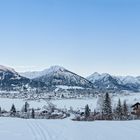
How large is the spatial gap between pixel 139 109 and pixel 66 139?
87929 mm

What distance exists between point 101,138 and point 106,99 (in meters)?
73.2

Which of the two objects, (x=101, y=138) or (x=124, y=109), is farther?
(x=124, y=109)

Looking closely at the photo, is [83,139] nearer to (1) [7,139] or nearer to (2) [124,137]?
(2) [124,137]

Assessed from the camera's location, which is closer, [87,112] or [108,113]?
[108,113]

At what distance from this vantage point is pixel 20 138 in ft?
64.6

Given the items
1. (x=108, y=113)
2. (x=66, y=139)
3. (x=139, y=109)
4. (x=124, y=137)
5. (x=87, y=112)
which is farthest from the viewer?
(x=87, y=112)

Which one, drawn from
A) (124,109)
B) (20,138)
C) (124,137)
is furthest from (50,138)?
(124,109)

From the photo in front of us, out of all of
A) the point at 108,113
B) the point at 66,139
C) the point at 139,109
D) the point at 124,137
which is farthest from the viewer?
the point at 139,109

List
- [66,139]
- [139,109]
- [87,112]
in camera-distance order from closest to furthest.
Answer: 1. [66,139]
2. [139,109]
3. [87,112]

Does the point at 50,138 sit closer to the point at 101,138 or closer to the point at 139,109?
the point at 101,138

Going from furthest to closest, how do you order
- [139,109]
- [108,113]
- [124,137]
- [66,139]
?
[139,109], [108,113], [124,137], [66,139]

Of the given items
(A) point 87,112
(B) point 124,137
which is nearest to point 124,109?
(A) point 87,112

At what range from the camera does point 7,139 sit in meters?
19.0

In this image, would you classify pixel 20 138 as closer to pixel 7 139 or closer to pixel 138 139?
pixel 7 139
